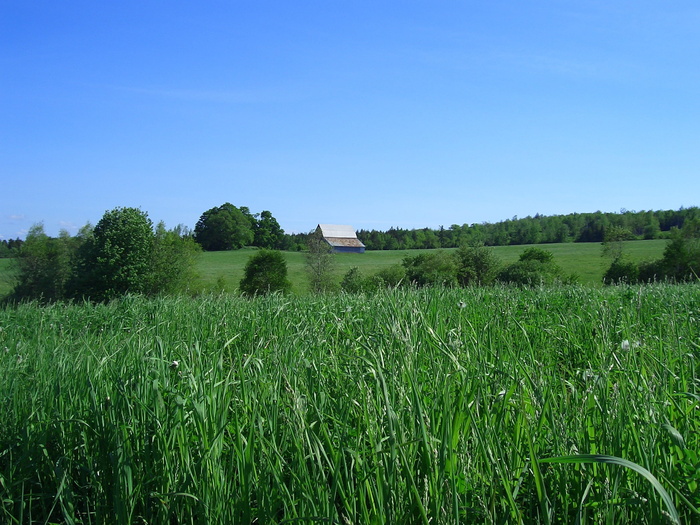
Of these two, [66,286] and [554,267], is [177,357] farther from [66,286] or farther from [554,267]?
[554,267]

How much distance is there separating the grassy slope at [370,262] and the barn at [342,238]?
1404 cm

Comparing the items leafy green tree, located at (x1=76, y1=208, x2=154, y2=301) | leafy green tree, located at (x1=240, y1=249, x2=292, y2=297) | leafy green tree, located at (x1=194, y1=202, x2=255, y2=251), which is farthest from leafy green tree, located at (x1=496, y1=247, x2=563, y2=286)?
leafy green tree, located at (x1=194, y1=202, x2=255, y2=251)

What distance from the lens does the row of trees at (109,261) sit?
134 ft

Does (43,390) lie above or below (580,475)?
above

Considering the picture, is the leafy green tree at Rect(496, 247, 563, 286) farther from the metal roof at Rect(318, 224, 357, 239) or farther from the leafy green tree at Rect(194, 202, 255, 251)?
the metal roof at Rect(318, 224, 357, 239)

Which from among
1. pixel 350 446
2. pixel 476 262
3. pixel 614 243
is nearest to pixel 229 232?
pixel 476 262

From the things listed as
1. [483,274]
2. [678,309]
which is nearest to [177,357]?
[678,309]

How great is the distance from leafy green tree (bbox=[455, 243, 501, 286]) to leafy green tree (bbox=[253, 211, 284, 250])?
4640 centimetres

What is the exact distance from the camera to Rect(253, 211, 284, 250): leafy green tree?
92.4m

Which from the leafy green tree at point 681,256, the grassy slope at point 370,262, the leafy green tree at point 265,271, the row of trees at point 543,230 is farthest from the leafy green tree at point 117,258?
the row of trees at point 543,230

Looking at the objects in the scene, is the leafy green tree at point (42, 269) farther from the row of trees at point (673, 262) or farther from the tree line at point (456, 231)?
the row of trees at point (673, 262)

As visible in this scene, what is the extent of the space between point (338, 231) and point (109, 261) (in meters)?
66.3

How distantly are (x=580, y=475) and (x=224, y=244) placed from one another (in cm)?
8807

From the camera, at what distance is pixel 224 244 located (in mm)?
87125
